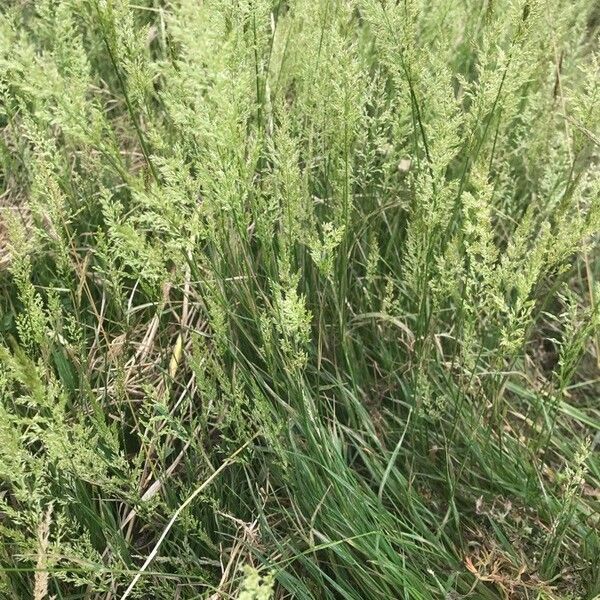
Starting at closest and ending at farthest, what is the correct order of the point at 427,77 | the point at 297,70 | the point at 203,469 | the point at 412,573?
the point at 412,573
the point at 427,77
the point at 203,469
the point at 297,70

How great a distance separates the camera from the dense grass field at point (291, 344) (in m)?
1.14

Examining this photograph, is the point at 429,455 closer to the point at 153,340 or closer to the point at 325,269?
the point at 325,269

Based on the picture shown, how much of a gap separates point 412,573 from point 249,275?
574 millimetres

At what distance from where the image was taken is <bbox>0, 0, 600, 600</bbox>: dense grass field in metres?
1.14

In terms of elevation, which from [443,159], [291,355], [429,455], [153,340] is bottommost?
[429,455]

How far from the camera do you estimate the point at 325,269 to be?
1173 millimetres

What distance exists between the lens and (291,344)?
4.06 feet

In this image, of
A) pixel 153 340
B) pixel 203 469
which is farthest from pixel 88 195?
pixel 203 469

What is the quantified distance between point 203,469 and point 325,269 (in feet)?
1.76

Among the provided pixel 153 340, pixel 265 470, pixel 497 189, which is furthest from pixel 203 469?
pixel 497 189

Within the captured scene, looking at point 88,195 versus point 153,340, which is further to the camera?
point 88,195

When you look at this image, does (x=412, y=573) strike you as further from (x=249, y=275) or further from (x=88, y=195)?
(x=88, y=195)

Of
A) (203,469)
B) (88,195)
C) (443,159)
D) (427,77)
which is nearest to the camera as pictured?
(443,159)

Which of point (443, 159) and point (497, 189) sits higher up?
point (443, 159)
